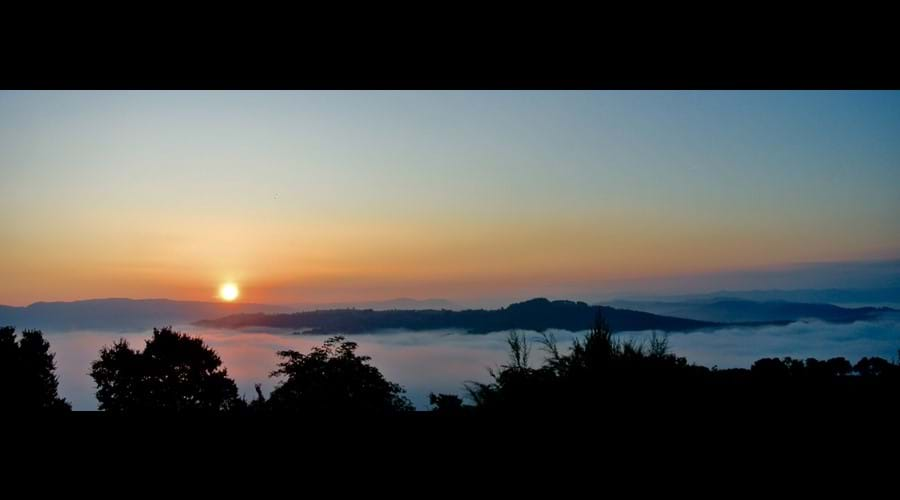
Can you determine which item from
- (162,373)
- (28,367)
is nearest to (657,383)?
(28,367)

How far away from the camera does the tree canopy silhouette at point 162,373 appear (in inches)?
886

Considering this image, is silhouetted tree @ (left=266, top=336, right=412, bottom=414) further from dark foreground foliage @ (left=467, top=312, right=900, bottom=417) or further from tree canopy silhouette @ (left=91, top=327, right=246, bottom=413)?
dark foreground foliage @ (left=467, top=312, right=900, bottom=417)

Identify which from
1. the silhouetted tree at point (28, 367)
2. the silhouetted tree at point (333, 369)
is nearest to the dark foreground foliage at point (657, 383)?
the silhouetted tree at point (333, 369)

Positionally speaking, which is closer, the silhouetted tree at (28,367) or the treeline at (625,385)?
the treeline at (625,385)

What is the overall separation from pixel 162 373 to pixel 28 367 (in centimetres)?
488

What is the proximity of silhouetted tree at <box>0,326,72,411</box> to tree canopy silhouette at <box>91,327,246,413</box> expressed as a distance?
179 centimetres

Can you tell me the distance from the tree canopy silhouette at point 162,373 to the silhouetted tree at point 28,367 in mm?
1789

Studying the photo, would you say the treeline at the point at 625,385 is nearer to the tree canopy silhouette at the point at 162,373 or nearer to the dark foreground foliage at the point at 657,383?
the dark foreground foliage at the point at 657,383

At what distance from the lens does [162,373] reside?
923 inches

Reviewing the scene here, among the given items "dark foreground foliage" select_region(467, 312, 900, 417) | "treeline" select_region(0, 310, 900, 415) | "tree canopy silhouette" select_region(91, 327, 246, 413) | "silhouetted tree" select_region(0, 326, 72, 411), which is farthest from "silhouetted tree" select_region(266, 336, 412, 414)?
"dark foreground foliage" select_region(467, 312, 900, 417)

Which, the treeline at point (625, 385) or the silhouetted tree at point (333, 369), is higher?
the treeline at point (625, 385)
